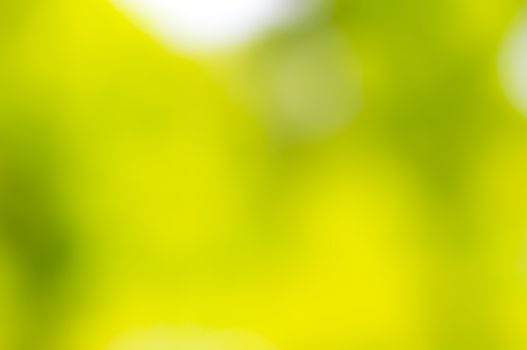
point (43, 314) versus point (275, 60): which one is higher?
point (275, 60)

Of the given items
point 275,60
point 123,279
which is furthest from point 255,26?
point 123,279

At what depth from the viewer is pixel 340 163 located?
35 centimetres

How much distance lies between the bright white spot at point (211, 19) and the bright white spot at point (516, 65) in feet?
0.31

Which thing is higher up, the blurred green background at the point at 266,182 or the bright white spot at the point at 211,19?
the bright white spot at the point at 211,19

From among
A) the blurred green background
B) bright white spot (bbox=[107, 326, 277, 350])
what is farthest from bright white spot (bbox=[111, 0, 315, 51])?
bright white spot (bbox=[107, 326, 277, 350])

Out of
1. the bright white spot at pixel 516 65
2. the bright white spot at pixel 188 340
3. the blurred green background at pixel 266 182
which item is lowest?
the bright white spot at pixel 188 340

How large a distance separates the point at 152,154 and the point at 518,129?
0.17 m

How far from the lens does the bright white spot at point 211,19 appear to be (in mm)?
340

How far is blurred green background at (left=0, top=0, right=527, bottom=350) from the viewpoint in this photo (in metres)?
0.32

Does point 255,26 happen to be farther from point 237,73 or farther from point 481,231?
point 481,231

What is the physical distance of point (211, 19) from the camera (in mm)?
350

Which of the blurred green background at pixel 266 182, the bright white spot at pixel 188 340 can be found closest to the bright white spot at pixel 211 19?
the blurred green background at pixel 266 182

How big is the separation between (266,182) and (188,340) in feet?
0.25

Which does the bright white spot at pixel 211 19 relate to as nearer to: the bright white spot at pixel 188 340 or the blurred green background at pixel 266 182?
the blurred green background at pixel 266 182
